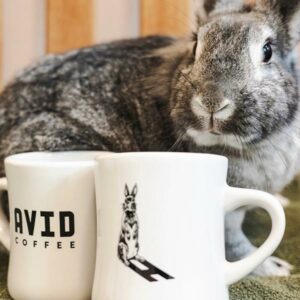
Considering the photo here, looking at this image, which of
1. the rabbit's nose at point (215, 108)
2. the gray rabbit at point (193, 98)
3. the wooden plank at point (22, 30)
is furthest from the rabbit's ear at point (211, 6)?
the wooden plank at point (22, 30)

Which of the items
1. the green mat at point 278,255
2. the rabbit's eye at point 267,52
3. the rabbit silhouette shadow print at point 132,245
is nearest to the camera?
the rabbit silhouette shadow print at point 132,245

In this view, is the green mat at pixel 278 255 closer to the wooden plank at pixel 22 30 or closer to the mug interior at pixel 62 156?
the mug interior at pixel 62 156

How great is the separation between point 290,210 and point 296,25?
0.40 metres

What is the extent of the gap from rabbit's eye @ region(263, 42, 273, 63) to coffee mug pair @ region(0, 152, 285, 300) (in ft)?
0.82

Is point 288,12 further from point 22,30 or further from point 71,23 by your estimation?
point 22,30

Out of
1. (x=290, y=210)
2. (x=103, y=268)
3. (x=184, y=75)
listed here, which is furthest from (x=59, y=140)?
(x=290, y=210)

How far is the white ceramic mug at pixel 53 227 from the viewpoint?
63cm

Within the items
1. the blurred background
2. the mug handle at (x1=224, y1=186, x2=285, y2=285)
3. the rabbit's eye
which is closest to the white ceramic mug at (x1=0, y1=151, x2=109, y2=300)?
the mug handle at (x1=224, y1=186, x2=285, y2=285)

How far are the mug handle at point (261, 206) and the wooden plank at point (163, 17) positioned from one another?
73cm

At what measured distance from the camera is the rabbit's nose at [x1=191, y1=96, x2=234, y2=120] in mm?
714

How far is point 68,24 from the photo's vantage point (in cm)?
130

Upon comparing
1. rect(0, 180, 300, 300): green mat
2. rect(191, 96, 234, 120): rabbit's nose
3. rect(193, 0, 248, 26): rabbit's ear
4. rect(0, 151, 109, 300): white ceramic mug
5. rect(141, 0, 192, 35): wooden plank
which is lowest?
rect(0, 180, 300, 300): green mat

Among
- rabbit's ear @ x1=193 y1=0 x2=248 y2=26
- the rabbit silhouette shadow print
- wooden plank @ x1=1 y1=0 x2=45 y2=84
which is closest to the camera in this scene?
the rabbit silhouette shadow print

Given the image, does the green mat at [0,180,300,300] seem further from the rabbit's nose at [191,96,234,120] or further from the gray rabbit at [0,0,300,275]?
the rabbit's nose at [191,96,234,120]
